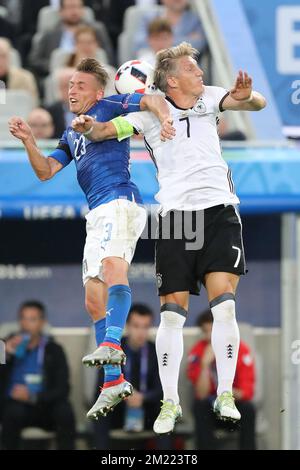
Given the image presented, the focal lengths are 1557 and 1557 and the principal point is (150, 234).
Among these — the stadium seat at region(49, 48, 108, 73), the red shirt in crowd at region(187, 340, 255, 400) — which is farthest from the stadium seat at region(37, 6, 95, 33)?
the red shirt in crowd at region(187, 340, 255, 400)

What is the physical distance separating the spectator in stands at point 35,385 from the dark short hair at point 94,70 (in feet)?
16.5

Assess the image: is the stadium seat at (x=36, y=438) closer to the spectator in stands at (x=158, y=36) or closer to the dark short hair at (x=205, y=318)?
the dark short hair at (x=205, y=318)

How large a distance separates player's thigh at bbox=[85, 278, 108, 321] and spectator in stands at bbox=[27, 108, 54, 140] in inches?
158

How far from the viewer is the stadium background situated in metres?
14.5

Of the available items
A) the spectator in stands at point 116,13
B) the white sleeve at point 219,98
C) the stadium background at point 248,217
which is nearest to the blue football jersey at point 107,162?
the white sleeve at point 219,98

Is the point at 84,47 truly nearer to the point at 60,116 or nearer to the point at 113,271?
the point at 60,116

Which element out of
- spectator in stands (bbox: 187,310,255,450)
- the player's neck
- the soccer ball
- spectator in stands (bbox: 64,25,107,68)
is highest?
spectator in stands (bbox: 64,25,107,68)

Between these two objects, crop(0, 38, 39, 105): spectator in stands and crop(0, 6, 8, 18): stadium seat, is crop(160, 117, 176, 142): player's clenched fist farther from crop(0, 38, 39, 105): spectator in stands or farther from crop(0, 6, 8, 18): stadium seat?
crop(0, 6, 8, 18): stadium seat

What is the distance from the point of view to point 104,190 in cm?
1088

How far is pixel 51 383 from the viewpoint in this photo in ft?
51.0

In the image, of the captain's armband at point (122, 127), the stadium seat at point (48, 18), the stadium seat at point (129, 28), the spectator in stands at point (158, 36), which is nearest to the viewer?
the captain's armband at point (122, 127)

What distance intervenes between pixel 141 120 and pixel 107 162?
387 millimetres

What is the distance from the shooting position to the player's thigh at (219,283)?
10812mm

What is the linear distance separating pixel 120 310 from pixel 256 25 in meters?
5.12
